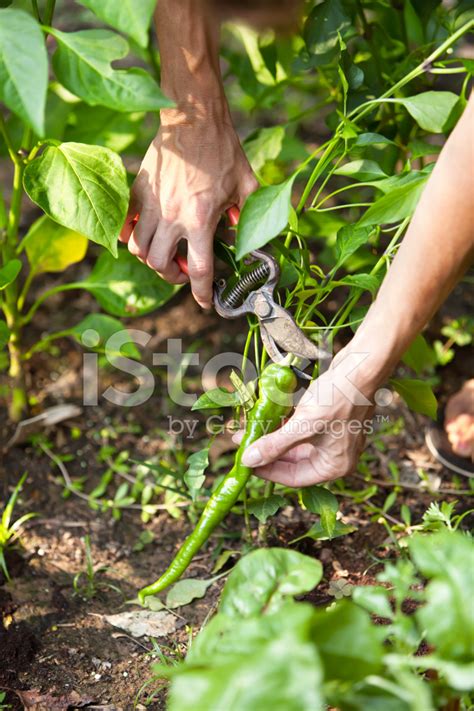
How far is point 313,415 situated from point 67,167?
58cm

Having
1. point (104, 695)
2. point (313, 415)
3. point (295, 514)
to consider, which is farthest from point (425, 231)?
point (104, 695)

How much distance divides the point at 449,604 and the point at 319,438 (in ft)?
1.61

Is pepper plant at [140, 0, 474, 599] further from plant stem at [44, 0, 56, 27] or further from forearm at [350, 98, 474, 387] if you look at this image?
plant stem at [44, 0, 56, 27]

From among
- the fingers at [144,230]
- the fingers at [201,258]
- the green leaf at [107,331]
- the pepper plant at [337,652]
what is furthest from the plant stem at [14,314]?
the pepper plant at [337,652]

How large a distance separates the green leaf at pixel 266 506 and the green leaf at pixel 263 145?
28.8 inches

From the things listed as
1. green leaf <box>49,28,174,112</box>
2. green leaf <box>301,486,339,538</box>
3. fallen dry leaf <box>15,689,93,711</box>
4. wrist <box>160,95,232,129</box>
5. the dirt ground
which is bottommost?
the dirt ground

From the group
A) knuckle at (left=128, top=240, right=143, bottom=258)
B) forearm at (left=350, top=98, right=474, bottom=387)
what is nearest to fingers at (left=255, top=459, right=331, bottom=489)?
forearm at (left=350, top=98, right=474, bottom=387)

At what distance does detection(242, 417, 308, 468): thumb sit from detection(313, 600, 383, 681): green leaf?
0.44m

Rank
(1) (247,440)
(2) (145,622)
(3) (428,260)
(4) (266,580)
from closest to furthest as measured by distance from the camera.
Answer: (4) (266,580) → (3) (428,260) → (1) (247,440) → (2) (145,622)

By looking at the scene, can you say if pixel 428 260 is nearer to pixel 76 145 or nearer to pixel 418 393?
pixel 418 393

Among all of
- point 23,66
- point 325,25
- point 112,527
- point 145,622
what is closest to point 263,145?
point 325,25

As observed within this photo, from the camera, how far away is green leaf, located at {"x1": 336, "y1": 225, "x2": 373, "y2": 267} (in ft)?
4.21

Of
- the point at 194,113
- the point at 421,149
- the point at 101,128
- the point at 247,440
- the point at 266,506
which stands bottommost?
the point at 266,506

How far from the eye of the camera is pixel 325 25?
1.45 metres
